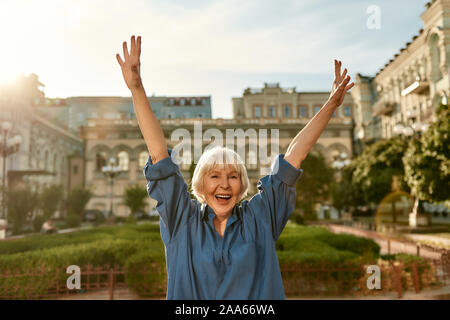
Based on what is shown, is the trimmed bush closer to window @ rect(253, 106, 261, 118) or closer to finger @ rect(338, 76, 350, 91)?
finger @ rect(338, 76, 350, 91)

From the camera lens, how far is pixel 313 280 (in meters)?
Result: 6.85

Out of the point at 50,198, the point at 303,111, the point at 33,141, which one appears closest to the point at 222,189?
the point at 50,198

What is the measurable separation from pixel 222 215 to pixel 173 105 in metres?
41.0

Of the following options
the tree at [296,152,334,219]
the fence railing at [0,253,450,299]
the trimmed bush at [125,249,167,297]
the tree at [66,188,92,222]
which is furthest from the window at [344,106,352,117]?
the trimmed bush at [125,249,167,297]

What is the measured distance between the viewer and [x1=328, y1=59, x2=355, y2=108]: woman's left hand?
6.02ft

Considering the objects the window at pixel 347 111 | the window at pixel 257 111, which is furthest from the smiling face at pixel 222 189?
the window at pixel 347 111

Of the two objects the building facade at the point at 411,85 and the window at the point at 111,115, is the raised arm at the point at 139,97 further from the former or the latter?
the window at the point at 111,115

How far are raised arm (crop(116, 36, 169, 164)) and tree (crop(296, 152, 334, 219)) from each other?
71.8 ft

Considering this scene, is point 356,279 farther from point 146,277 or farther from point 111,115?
point 111,115

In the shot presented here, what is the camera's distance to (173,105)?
4184 centimetres

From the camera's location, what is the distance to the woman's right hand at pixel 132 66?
1604 mm

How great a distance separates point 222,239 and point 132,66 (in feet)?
2.83

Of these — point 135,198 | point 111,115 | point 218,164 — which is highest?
point 111,115
